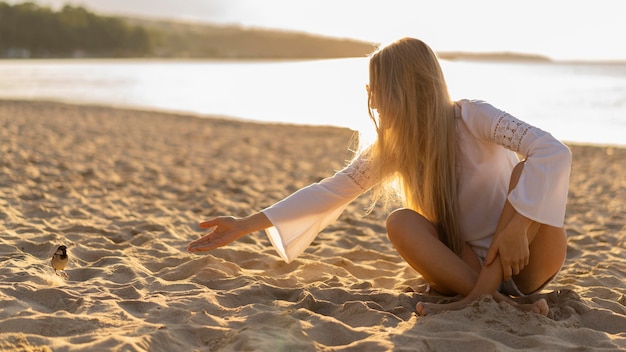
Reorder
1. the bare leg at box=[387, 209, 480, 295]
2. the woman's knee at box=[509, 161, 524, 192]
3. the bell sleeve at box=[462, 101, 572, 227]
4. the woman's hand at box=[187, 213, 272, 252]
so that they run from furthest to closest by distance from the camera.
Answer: the woman's hand at box=[187, 213, 272, 252] → the bare leg at box=[387, 209, 480, 295] → the woman's knee at box=[509, 161, 524, 192] → the bell sleeve at box=[462, 101, 572, 227]

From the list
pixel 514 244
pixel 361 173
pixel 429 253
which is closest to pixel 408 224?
pixel 429 253

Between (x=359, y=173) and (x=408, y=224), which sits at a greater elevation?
(x=359, y=173)

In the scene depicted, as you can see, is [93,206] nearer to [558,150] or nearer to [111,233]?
[111,233]

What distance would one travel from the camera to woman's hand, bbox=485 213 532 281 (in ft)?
7.89

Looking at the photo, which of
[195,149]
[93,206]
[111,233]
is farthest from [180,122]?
[111,233]

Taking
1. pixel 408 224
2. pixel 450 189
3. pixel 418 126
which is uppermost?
pixel 418 126

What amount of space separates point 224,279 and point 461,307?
1.12 m

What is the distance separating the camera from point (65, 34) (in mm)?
82438

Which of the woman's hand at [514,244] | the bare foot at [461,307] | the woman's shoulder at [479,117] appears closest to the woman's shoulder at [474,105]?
the woman's shoulder at [479,117]

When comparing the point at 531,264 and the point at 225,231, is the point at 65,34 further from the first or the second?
the point at 531,264

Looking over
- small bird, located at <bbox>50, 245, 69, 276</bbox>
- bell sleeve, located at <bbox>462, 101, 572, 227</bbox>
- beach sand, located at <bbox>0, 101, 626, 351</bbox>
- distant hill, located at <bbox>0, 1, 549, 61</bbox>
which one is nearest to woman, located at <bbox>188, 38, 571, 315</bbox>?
bell sleeve, located at <bbox>462, 101, 572, 227</bbox>

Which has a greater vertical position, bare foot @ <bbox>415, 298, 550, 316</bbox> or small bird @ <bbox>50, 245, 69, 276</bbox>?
bare foot @ <bbox>415, 298, 550, 316</bbox>

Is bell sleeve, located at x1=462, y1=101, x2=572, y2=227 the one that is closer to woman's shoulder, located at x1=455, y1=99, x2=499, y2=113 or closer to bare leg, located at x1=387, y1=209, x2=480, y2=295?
woman's shoulder, located at x1=455, y1=99, x2=499, y2=113

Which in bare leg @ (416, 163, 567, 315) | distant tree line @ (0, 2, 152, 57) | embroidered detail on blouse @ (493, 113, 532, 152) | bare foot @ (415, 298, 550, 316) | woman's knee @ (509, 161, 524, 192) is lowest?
bare foot @ (415, 298, 550, 316)
